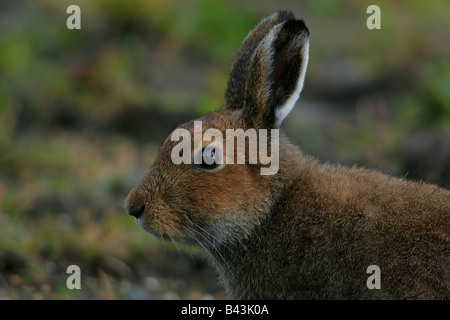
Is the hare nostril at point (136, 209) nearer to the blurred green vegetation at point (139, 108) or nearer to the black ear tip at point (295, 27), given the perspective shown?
the blurred green vegetation at point (139, 108)

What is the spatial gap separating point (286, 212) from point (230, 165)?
53cm

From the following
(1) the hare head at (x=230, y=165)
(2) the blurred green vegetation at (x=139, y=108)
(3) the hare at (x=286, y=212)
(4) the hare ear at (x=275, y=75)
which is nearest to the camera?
(3) the hare at (x=286, y=212)

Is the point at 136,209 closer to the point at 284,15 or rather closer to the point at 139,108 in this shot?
the point at 284,15

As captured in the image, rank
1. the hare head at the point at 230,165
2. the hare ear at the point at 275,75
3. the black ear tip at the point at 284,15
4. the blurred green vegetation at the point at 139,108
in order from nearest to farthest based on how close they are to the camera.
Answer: the hare head at the point at 230,165 → the hare ear at the point at 275,75 → the black ear tip at the point at 284,15 → the blurred green vegetation at the point at 139,108

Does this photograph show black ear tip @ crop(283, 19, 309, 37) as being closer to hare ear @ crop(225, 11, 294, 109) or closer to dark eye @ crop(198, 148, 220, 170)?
hare ear @ crop(225, 11, 294, 109)

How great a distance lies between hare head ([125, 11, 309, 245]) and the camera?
595 cm

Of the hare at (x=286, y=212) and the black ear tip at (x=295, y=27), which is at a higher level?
the black ear tip at (x=295, y=27)

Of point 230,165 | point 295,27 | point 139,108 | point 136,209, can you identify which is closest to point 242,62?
point 295,27

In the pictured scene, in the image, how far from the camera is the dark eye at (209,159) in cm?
602

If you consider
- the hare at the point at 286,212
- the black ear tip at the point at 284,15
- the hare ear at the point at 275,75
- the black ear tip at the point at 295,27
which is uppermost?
the black ear tip at the point at 284,15

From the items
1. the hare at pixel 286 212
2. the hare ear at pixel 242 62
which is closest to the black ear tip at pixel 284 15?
the hare ear at pixel 242 62

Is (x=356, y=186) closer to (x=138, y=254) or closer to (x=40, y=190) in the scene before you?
(x=138, y=254)

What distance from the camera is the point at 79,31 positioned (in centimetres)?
1388

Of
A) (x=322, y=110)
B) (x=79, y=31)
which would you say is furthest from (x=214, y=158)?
(x=79, y=31)
